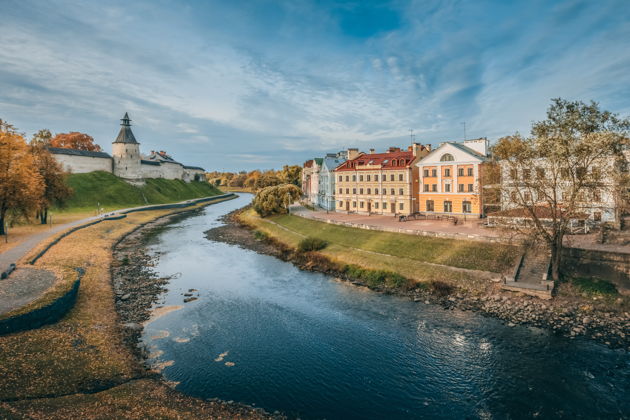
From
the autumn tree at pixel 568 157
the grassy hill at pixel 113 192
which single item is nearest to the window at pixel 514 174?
the autumn tree at pixel 568 157

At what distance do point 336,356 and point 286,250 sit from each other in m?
29.0

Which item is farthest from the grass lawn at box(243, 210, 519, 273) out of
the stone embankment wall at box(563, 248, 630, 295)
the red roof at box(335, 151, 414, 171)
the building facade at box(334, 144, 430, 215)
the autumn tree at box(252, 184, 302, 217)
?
the autumn tree at box(252, 184, 302, 217)

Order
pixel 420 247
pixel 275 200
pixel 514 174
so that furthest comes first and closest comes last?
pixel 275 200
pixel 420 247
pixel 514 174

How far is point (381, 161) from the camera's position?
65.8m

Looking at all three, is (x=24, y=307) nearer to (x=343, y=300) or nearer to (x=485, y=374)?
(x=343, y=300)

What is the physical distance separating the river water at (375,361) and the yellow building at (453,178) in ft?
93.6

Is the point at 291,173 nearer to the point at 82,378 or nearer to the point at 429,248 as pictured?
the point at 429,248

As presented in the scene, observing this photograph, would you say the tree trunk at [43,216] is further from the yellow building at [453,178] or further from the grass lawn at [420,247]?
the yellow building at [453,178]


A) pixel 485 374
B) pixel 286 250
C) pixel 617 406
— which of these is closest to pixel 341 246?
pixel 286 250

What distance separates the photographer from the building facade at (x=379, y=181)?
60.5 m

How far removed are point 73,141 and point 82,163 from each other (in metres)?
24.8

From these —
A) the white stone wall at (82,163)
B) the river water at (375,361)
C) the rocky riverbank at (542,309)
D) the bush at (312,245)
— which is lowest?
the river water at (375,361)

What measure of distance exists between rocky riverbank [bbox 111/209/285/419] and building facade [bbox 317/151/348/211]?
3706cm

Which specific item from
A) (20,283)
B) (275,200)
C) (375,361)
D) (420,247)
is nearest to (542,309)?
(420,247)
